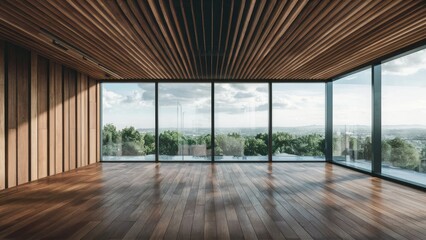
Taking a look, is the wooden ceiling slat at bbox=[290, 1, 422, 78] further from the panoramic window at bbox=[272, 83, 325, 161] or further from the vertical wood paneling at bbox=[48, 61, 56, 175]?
the vertical wood paneling at bbox=[48, 61, 56, 175]

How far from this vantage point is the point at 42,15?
449 cm

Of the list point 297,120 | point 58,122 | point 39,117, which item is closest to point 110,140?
point 58,122

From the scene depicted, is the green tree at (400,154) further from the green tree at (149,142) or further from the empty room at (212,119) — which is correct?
the green tree at (149,142)

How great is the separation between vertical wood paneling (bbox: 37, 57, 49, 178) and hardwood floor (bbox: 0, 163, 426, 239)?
0.54 metres

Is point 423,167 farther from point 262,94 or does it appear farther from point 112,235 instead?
point 112,235

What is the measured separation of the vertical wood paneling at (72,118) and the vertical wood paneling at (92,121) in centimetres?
89

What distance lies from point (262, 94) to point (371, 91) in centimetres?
355

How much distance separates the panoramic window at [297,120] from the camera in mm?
10453

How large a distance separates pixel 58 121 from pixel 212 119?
4706 mm

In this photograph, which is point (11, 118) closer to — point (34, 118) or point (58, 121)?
point (34, 118)

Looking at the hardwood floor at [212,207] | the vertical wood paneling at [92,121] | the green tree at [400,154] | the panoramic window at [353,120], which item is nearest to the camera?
the hardwood floor at [212,207]

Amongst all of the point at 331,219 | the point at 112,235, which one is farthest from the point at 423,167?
the point at 112,235

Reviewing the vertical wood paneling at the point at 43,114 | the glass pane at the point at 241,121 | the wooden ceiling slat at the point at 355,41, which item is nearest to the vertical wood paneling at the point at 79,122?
the vertical wood paneling at the point at 43,114

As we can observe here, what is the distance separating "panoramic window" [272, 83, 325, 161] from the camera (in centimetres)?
1045
